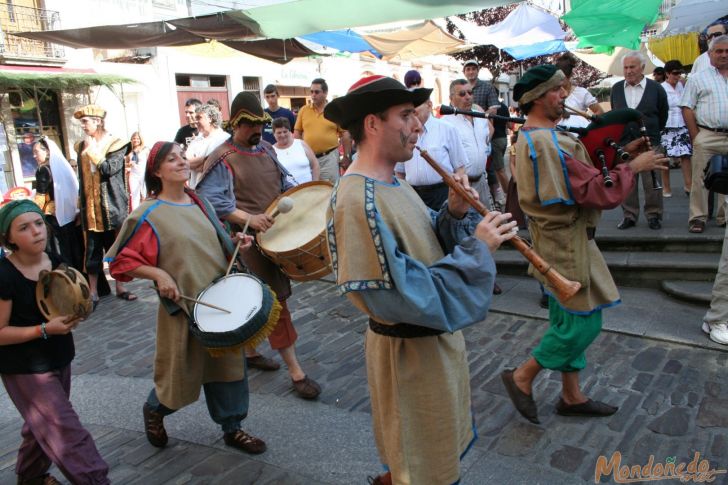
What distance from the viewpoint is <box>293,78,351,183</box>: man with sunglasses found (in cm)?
782

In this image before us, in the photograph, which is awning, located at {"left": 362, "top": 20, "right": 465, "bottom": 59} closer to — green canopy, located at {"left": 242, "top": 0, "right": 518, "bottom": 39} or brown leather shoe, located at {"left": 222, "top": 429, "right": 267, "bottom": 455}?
green canopy, located at {"left": 242, "top": 0, "right": 518, "bottom": 39}

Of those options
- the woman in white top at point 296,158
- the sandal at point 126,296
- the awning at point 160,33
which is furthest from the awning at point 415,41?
the sandal at point 126,296

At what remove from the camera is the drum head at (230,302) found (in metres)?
2.81

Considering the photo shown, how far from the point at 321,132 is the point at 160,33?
98.4 inches

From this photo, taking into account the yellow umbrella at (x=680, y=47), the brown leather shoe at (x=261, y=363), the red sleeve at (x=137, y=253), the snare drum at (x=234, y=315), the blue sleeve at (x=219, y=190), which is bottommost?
the brown leather shoe at (x=261, y=363)

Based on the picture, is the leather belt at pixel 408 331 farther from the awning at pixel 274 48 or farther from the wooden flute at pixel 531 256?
the awning at pixel 274 48

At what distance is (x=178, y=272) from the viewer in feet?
9.99

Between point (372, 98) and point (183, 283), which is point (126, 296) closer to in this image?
point (183, 283)

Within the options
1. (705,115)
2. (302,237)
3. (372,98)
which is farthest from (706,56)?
(372,98)

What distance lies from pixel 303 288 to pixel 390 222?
4751 mm

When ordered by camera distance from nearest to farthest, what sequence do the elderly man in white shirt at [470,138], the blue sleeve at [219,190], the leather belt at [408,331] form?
the leather belt at [408,331] < the blue sleeve at [219,190] < the elderly man in white shirt at [470,138]

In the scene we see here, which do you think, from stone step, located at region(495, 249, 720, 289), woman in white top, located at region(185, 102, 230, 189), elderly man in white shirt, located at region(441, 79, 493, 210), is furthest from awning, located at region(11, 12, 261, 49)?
stone step, located at region(495, 249, 720, 289)

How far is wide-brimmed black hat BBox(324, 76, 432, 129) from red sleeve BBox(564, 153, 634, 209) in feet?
4.46

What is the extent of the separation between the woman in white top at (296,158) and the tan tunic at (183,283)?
7.06 ft
